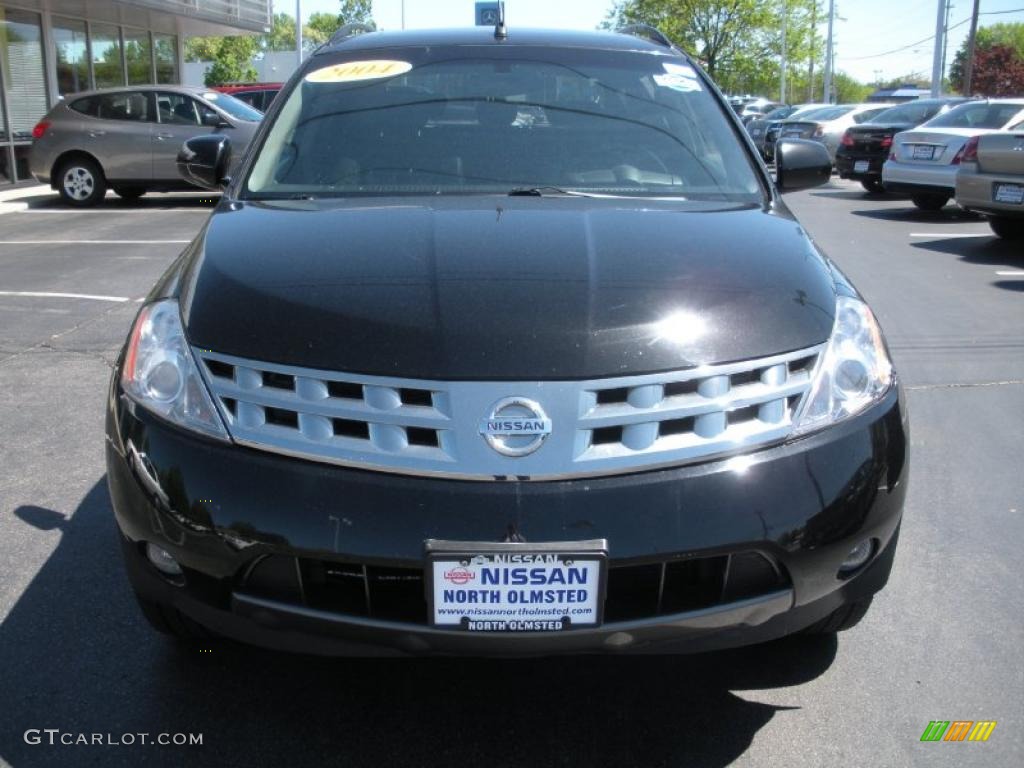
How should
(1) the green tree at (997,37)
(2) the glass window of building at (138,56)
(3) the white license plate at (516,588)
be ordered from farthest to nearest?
(1) the green tree at (997,37) < (2) the glass window of building at (138,56) < (3) the white license plate at (516,588)

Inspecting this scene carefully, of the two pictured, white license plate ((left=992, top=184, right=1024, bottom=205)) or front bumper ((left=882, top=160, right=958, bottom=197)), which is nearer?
white license plate ((left=992, top=184, right=1024, bottom=205))

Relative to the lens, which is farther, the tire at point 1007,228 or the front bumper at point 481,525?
the tire at point 1007,228

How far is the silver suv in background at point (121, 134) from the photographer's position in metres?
13.9

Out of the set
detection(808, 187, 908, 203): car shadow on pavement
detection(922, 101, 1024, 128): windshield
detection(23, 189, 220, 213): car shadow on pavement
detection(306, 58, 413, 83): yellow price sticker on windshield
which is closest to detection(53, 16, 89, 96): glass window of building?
detection(23, 189, 220, 213): car shadow on pavement

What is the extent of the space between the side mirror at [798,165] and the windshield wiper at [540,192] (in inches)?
46.2

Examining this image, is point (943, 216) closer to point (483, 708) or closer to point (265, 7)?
point (483, 708)

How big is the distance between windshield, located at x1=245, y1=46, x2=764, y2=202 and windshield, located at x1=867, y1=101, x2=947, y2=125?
13993 millimetres

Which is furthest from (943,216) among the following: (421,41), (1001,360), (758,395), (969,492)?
(758,395)

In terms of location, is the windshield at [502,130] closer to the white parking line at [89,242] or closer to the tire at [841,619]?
the tire at [841,619]

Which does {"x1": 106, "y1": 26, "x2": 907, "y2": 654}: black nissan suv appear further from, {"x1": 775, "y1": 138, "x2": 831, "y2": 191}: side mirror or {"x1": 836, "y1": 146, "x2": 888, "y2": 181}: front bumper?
{"x1": 836, "y1": 146, "x2": 888, "y2": 181}: front bumper

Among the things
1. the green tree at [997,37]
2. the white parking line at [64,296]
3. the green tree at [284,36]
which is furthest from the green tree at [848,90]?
the white parking line at [64,296]

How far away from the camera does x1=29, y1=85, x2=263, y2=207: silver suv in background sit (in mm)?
13883

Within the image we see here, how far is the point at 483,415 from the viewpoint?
2.09 meters

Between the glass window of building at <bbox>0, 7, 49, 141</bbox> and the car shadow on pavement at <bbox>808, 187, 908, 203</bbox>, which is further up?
the glass window of building at <bbox>0, 7, 49, 141</bbox>
